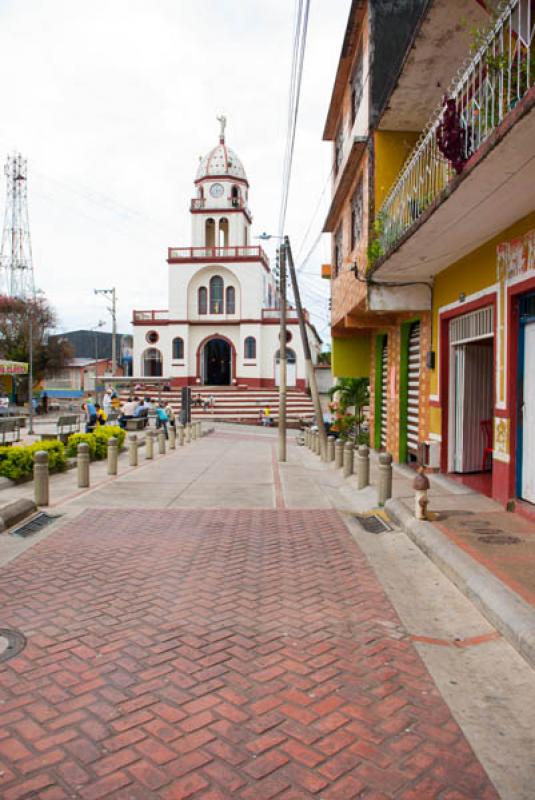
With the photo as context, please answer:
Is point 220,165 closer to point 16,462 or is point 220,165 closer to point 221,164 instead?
point 221,164

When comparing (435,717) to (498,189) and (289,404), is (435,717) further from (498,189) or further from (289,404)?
(289,404)

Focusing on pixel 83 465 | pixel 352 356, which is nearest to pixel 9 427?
pixel 83 465

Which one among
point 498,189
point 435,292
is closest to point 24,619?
point 498,189

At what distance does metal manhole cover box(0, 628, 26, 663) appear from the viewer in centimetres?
402

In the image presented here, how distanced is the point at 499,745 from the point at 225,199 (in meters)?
47.1

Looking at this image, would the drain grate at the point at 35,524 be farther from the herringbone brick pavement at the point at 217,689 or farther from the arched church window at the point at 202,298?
the arched church window at the point at 202,298

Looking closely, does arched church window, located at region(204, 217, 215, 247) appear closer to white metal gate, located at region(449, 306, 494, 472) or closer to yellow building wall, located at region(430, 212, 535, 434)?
yellow building wall, located at region(430, 212, 535, 434)

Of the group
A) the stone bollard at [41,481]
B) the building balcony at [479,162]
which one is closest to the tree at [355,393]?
the building balcony at [479,162]

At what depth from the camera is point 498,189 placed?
6520 millimetres

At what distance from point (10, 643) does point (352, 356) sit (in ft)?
52.6

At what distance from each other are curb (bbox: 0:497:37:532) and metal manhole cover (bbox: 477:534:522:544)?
5638mm

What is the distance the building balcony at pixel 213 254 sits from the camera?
46219 millimetres

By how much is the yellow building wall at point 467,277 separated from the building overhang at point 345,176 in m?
3.49

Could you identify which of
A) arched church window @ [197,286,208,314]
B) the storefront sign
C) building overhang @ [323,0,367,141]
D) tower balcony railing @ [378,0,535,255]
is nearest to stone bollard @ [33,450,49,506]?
tower balcony railing @ [378,0,535,255]
